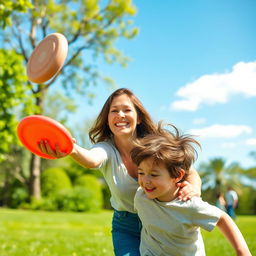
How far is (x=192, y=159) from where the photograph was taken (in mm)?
2814

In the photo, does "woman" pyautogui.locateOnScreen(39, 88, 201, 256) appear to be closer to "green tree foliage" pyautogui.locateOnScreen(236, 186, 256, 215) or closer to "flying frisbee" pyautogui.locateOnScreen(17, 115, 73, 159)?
"flying frisbee" pyautogui.locateOnScreen(17, 115, 73, 159)

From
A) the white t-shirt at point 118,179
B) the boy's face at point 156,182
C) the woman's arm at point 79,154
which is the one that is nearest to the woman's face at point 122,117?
the white t-shirt at point 118,179

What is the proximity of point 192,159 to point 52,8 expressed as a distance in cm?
2210

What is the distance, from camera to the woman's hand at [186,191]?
2576 millimetres

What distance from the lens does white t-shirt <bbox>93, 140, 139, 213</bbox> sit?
9.61ft

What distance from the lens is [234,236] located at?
2.48 meters

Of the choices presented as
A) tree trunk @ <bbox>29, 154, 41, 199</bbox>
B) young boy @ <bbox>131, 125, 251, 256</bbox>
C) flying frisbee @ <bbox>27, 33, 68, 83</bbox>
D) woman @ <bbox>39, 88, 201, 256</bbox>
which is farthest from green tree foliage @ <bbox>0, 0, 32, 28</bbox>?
tree trunk @ <bbox>29, 154, 41, 199</bbox>

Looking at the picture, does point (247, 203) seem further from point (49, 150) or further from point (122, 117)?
point (49, 150)

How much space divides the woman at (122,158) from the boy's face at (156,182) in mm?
132

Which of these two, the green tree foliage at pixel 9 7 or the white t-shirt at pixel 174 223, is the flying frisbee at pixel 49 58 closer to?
the white t-shirt at pixel 174 223

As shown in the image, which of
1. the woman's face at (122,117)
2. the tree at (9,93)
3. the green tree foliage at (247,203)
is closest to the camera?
the woman's face at (122,117)

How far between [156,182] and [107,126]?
0.94 m

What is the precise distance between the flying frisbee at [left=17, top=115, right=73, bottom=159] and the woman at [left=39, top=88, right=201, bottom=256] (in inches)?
10.7

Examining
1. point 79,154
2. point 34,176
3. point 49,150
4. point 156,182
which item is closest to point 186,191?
point 156,182
